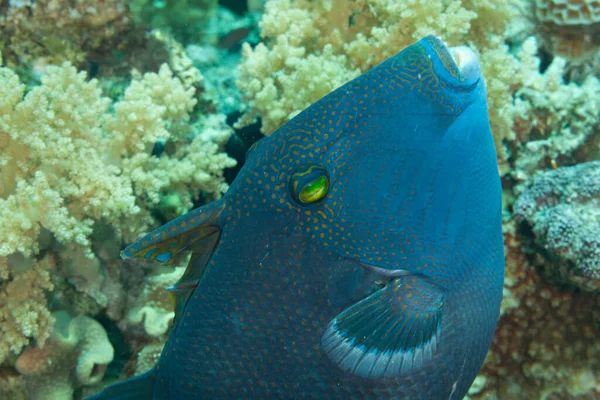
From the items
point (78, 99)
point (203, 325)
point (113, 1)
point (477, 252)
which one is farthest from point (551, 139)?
point (113, 1)

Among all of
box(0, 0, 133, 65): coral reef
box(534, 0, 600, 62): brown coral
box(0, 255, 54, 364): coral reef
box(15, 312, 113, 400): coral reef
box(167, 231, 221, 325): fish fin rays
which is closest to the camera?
box(167, 231, 221, 325): fish fin rays

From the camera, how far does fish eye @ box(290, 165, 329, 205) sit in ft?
5.35

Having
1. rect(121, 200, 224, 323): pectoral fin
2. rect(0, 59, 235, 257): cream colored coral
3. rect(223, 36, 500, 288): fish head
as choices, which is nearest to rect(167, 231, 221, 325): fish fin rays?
rect(121, 200, 224, 323): pectoral fin

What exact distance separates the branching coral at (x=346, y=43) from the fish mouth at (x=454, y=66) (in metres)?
1.49

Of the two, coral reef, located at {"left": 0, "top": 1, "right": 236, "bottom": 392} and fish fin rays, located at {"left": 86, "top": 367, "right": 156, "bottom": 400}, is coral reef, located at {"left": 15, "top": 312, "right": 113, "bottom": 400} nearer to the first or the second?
coral reef, located at {"left": 0, "top": 1, "right": 236, "bottom": 392}

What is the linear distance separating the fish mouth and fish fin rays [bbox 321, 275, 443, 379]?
70 cm

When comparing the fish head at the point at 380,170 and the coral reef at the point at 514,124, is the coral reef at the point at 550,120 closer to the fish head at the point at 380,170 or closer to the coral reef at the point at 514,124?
the coral reef at the point at 514,124

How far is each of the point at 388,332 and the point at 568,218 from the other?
1.92 m

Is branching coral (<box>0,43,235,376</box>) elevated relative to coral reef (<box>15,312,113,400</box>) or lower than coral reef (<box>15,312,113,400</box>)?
elevated

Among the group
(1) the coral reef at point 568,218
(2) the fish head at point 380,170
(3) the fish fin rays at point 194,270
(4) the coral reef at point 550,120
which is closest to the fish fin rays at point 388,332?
(2) the fish head at point 380,170

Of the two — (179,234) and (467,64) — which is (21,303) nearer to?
(179,234)

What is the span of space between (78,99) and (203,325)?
200 cm

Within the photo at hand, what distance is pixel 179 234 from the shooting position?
1.71 metres

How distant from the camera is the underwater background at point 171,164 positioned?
2932mm
